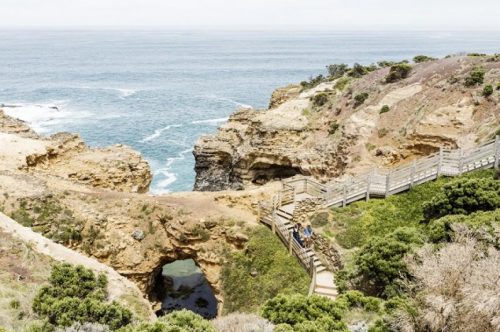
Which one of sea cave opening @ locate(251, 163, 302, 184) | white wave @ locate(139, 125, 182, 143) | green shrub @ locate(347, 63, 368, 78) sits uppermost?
green shrub @ locate(347, 63, 368, 78)

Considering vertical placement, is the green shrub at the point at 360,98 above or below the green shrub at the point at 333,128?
above

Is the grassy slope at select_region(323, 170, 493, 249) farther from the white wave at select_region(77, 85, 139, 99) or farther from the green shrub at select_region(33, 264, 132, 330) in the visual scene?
the white wave at select_region(77, 85, 139, 99)

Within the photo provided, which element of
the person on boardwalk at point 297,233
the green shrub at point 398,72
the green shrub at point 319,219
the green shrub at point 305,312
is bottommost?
the person on boardwalk at point 297,233

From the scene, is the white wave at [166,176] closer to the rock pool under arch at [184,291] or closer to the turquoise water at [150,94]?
the turquoise water at [150,94]

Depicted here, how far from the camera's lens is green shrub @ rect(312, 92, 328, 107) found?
52.8m

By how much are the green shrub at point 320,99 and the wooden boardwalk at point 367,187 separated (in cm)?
2253

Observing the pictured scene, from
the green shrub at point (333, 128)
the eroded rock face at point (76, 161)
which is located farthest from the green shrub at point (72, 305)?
the green shrub at point (333, 128)

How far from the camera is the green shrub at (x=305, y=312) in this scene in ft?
51.4

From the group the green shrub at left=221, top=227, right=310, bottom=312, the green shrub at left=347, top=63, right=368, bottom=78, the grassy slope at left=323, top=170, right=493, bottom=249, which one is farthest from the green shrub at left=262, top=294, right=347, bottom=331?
the green shrub at left=347, top=63, right=368, bottom=78

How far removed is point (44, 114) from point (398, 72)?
223 ft

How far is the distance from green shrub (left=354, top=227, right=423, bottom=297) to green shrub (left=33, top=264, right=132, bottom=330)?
10.7 m

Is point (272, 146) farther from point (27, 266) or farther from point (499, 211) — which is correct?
A: point (27, 266)

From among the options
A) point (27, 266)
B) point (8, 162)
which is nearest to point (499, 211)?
point (27, 266)

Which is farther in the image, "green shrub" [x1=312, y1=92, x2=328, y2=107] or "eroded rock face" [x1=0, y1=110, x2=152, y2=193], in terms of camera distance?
"green shrub" [x1=312, y1=92, x2=328, y2=107]
